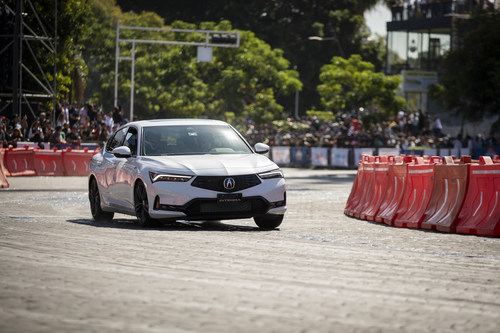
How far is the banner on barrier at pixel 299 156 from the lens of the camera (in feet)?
179

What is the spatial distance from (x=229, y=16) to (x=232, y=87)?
16497 mm

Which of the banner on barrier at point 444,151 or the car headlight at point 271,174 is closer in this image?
the car headlight at point 271,174

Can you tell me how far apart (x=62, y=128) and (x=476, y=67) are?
18.4m

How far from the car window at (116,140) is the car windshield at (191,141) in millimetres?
720

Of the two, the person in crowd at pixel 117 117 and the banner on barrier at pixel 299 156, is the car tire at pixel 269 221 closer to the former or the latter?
the person in crowd at pixel 117 117

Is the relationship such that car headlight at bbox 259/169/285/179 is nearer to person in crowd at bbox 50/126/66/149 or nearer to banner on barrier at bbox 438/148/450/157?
person in crowd at bbox 50/126/66/149

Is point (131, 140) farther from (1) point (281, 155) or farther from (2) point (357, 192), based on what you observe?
(1) point (281, 155)

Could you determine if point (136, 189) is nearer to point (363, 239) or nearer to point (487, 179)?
point (363, 239)

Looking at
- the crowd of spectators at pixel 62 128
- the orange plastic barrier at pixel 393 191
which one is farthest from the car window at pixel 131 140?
the crowd of spectators at pixel 62 128

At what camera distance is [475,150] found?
49281 millimetres

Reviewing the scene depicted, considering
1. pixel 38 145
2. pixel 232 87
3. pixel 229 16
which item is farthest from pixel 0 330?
pixel 229 16

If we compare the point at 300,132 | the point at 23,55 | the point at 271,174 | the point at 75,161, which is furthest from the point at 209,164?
the point at 300,132

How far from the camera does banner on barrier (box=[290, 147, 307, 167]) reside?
179 feet

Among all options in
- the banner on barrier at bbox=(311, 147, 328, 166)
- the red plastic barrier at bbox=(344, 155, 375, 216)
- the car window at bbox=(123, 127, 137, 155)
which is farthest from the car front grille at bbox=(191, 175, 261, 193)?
the banner on barrier at bbox=(311, 147, 328, 166)
